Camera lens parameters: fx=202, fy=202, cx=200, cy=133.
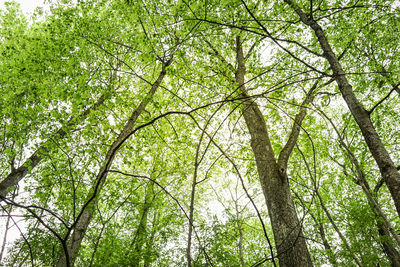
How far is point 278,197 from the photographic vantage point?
3422 mm

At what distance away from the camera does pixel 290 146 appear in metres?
3.92

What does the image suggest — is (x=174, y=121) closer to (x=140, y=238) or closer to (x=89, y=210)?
(x=140, y=238)

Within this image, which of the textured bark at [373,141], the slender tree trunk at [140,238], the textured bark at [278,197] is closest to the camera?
the textured bark at [373,141]

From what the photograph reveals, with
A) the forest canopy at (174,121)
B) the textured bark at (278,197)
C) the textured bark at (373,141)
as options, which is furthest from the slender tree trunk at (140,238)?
the textured bark at (373,141)

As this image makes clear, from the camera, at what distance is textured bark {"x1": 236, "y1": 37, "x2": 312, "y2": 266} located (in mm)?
2885

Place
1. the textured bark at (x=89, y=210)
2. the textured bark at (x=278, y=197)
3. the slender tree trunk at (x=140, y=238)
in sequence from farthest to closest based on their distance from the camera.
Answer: the slender tree trunk at (x=140, y=238) → the textured bark at (x=278, y=197) → the textured bark at (x=89, y=210)

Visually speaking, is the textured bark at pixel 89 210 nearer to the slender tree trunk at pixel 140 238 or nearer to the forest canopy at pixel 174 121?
the forest canopy at pixel 174 121

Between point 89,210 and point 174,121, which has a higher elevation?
point 174,121

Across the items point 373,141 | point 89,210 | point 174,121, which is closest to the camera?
point 373,141

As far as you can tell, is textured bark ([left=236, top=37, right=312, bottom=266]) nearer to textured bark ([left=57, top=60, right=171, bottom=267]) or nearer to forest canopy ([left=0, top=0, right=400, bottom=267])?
forest canopy ([left=0, top=0, right=400, bottom=267])

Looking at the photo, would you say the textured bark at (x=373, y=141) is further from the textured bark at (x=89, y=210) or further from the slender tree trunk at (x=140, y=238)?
the slender tree trunk at (x=140, y=238)

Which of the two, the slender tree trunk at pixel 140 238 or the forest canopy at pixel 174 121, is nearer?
the forest canopy at pixel 174 121

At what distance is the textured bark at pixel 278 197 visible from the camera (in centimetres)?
288

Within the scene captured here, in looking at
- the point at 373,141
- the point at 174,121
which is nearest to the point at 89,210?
the point at 373,141
